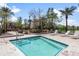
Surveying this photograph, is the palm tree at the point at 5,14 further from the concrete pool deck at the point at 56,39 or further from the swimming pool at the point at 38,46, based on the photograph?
the swimming pool at the point at 38,46

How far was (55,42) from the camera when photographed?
5262 millimetres

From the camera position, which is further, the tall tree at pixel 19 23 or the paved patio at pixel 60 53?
the tall tree at pixel 19 23

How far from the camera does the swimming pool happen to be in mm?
4691

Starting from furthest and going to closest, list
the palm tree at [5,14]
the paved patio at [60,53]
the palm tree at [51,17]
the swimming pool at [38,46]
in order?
1. the palm tree at [51,17]
2. the palm tree at [5,14]
3. the swimming pool at [38,46]
4. the paved patio at [60,53]

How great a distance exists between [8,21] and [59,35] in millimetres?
1761

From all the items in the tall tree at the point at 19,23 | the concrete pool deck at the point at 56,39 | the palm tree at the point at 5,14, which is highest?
the palm tree at the point at 5,14

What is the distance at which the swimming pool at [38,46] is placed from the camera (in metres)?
4.69

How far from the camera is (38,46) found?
16.2 feet

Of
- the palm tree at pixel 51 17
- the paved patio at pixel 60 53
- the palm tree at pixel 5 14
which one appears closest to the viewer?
the paved patio at pixel 60 53

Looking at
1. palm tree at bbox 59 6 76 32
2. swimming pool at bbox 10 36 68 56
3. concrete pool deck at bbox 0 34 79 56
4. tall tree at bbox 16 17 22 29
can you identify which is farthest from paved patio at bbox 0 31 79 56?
palm tree at bbox 59 6 76 32

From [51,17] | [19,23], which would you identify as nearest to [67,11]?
[51,17]

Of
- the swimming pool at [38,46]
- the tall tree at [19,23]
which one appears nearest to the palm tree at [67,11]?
the swimming pool at [38,46]

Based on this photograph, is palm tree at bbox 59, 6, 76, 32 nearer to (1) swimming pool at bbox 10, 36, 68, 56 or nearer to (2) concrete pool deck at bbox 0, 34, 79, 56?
(2) concrete pool deck at bbox 0, 34, 79, 56

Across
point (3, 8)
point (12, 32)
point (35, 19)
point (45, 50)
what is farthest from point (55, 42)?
point (3, 8)
